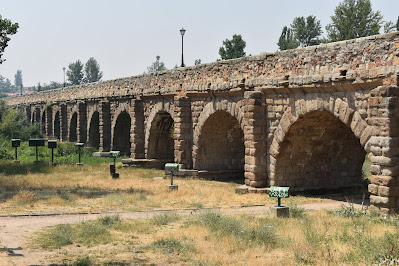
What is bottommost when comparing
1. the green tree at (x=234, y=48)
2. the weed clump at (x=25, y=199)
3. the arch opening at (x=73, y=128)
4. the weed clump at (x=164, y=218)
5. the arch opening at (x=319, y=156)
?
the weed clump at (x=164, y=218)

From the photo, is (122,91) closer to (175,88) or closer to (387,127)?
(175,88)

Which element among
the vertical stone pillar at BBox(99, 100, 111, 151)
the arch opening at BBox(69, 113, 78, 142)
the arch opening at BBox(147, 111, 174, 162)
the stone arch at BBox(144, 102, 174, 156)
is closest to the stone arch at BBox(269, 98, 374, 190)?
the stone arch at BBox(144, 102, 174, 156)

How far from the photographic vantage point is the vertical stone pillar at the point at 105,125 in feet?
100.0

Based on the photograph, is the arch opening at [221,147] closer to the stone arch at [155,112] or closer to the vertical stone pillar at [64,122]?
the stone arch at [155,112]

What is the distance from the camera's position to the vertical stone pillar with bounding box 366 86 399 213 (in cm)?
1175

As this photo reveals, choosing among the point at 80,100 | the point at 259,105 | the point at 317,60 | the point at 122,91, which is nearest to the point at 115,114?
the point at 122,91

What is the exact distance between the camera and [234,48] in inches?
2386

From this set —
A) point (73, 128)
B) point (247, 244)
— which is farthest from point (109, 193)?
point (73, 128)

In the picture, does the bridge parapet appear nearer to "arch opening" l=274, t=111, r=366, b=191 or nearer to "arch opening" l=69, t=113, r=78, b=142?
"arch opening" l=274, t=111, r=366, b=191

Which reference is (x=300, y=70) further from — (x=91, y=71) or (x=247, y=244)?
(x=91, y=71)

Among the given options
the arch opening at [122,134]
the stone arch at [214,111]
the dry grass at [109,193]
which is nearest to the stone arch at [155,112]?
the stone arch at [214,111]

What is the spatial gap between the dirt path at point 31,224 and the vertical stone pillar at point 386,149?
2.39m

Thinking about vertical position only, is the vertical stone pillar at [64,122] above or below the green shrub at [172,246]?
above

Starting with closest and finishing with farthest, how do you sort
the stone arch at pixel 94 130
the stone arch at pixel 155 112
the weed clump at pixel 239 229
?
the weed clump at pixel 239 229
the stone arch at pixel 155 112
the stone arch at pixel 94 130
